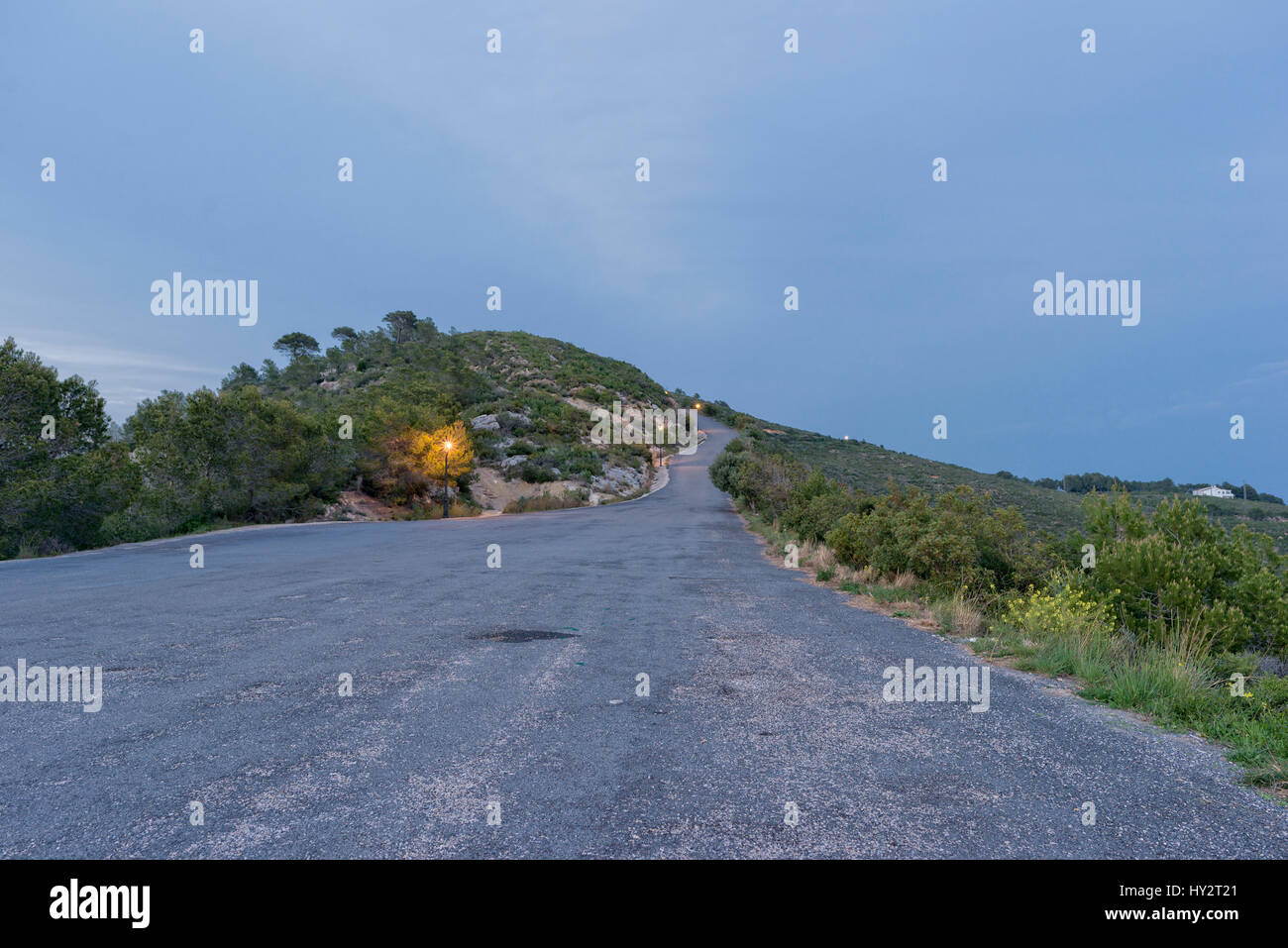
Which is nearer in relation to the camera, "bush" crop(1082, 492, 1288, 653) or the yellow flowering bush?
"bush" crop(1082, 492, 1288, 653)

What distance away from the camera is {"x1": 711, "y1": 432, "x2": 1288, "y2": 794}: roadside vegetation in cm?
519

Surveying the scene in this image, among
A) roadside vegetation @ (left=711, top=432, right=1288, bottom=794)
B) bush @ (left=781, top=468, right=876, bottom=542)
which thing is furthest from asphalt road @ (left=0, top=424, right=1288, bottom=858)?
bush @ (left=781, top=468, right=876, bottom=542)

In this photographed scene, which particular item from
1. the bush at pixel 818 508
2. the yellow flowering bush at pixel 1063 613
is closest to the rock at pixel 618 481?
the bush at pixel 818 508

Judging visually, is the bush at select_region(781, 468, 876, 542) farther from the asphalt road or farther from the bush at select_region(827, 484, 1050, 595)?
the asphalt road

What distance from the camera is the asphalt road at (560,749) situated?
10.5ft

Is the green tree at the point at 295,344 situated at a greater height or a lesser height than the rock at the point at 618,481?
greater

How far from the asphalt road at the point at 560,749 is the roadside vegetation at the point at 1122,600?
578 mm

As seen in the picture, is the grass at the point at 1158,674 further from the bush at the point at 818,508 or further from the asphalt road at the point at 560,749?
the bush at the point at 818,508

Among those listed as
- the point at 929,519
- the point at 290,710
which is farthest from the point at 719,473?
the point at 290,710

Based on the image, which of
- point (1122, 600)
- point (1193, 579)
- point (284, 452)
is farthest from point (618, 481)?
point (1193, 579)

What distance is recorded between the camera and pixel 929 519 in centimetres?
1162

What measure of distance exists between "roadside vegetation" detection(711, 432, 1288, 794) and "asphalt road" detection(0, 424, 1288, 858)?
578mm
